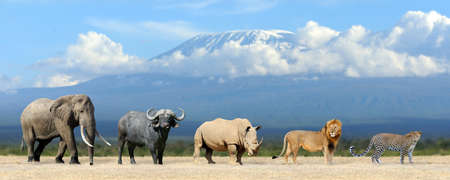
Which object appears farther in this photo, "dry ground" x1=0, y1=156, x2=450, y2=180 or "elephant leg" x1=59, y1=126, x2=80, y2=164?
"elephant leg" x1=59, y1=126, x2=80, y2=164

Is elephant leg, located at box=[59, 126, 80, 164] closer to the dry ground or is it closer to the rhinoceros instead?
the dry ground

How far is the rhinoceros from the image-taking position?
67.3 feet

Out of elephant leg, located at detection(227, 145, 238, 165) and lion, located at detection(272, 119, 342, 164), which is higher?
lion, located at detection(272, 119, 342, 164)

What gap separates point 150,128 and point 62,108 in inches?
130

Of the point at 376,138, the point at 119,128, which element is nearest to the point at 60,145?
the point at 119,128

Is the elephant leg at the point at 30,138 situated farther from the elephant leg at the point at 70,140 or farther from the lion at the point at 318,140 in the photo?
the lion at the point at 318,140

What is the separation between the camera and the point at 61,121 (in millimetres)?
22422

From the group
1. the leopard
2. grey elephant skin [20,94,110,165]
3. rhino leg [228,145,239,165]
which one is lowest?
rhino leg [228,145,239,165]

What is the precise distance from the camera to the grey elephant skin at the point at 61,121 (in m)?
22.0

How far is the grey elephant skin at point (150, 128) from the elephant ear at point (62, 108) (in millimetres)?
1827

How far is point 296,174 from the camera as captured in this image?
1769 cm

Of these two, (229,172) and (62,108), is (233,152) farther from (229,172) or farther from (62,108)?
(62,108)

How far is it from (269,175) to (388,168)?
161 inches

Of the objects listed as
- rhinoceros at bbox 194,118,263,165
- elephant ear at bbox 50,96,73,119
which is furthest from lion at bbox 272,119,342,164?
elephant ear at bbox 50,96,73,119
